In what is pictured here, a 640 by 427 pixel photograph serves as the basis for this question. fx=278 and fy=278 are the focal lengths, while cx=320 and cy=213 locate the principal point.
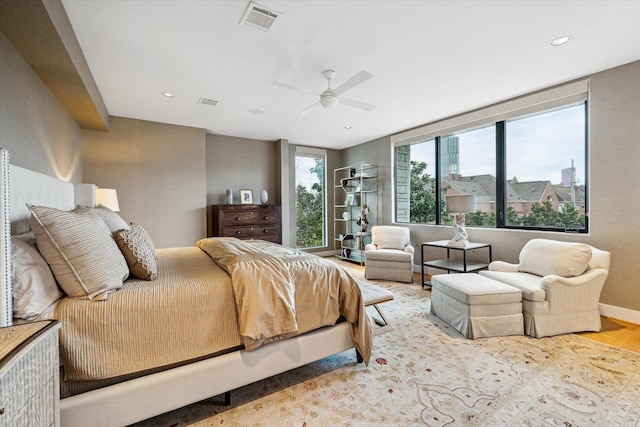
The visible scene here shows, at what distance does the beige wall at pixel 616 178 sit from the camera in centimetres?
279

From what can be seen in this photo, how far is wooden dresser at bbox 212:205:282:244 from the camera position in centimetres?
492

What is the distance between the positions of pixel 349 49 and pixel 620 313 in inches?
151

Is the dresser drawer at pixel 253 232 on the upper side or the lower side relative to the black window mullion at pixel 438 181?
lower

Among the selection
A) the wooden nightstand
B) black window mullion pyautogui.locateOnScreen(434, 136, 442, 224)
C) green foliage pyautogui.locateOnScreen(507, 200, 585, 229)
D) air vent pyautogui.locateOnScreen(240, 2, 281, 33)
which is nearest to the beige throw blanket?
the wooden nightstand

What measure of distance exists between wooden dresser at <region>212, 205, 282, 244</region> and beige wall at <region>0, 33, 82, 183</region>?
2087 mm

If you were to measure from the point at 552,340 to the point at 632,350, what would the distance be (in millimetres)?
531

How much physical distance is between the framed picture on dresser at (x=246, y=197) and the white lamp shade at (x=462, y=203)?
3605 mm

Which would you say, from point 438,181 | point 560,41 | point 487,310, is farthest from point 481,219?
point 560,41

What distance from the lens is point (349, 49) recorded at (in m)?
2.52

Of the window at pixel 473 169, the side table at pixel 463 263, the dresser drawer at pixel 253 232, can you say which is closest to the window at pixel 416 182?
the window at pixel 473 169

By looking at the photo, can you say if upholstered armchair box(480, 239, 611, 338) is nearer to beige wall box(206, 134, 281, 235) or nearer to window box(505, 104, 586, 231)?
window box(505, 104, 586, 231)

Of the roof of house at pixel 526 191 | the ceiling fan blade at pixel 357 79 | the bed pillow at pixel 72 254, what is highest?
the ceiling fan blade at pixel 357 79

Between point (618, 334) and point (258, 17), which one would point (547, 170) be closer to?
point (618, 334)

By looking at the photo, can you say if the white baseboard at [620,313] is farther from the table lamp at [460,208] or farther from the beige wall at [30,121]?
the beige wall at [30,121]
